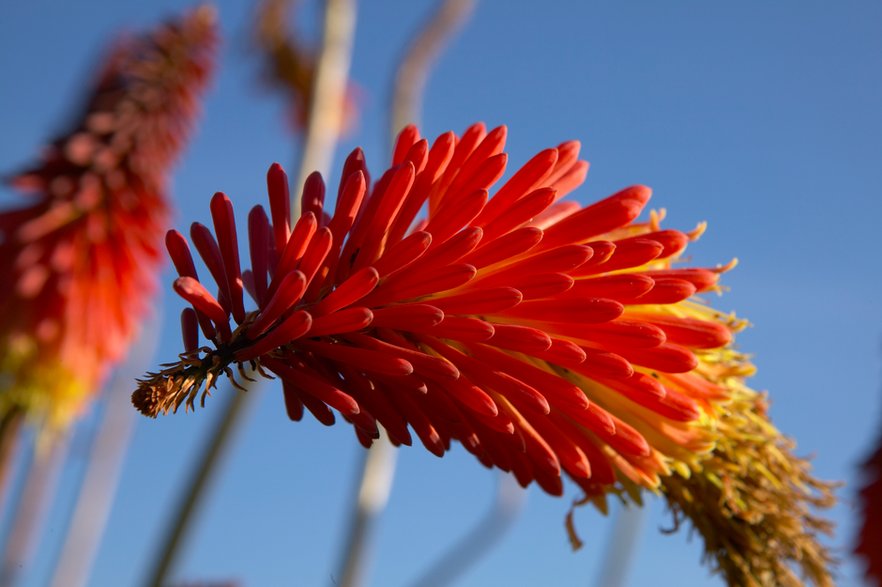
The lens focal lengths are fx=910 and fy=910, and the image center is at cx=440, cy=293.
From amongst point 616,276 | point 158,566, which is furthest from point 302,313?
point 158,566

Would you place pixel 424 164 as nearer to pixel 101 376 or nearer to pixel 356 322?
pixel 356 322

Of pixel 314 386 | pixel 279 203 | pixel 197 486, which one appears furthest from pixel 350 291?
pixel 197 486

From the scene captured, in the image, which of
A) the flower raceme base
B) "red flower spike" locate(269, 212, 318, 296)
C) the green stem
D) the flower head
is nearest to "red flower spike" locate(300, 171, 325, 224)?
the flower raceme base

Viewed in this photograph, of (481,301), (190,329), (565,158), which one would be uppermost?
(565,158)

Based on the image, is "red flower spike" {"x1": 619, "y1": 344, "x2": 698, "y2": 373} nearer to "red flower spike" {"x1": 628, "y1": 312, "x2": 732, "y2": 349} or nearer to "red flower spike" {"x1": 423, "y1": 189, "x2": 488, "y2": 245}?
"red flower spike" {"x1": 628, "y1": 312, "x2": 732, "y2": 349}

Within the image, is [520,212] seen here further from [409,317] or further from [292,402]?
[292,402]

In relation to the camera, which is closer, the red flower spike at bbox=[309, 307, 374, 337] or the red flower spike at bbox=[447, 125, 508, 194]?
the red flower spike at bbox=[309, 307, 374, 337]
